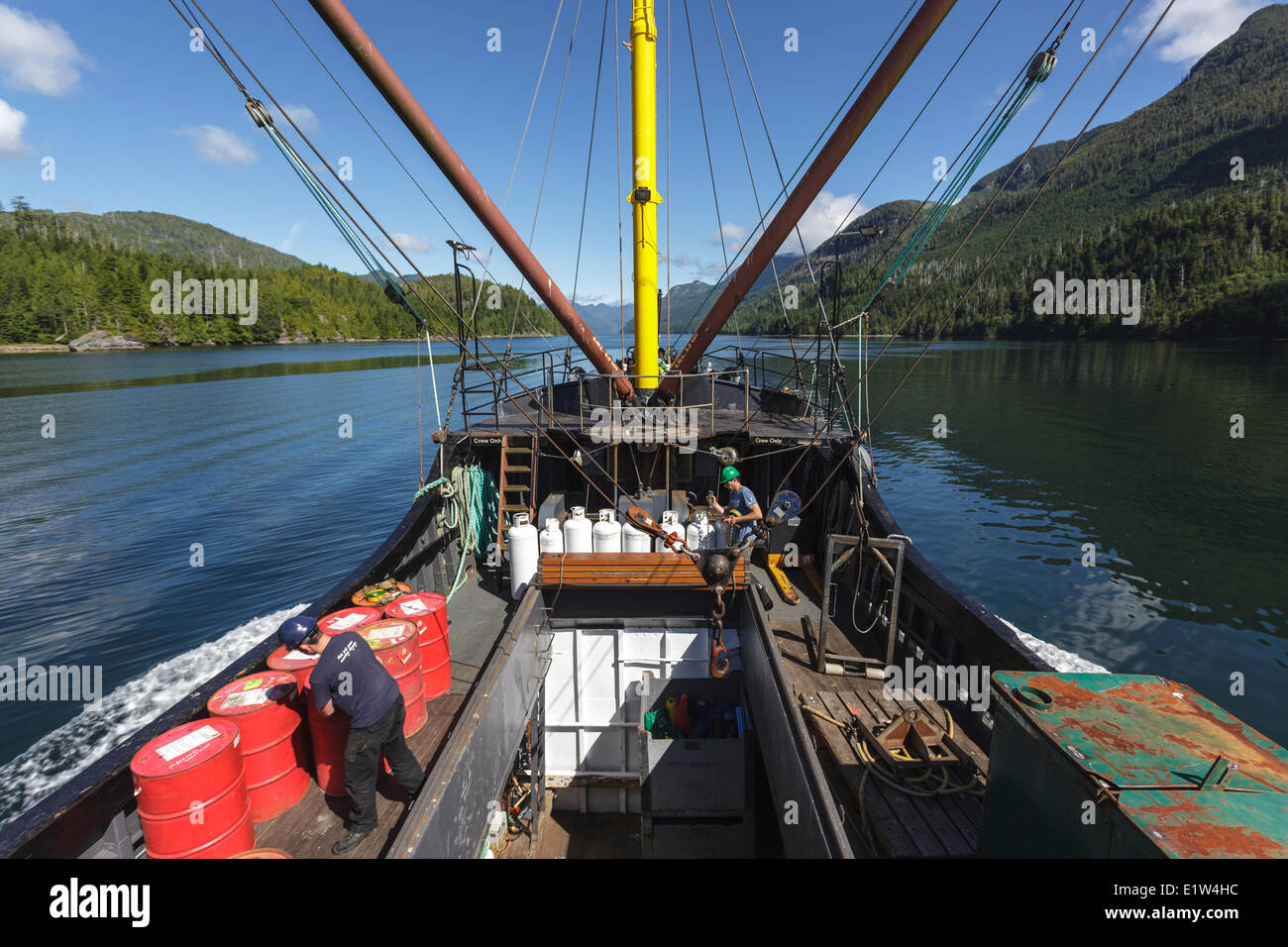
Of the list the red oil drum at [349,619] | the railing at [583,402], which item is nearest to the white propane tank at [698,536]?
the railing at [583,402]

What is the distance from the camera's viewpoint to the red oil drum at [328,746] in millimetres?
4555

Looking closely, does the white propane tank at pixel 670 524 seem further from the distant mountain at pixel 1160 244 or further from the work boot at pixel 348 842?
the distant mountain at pixel 1160 244

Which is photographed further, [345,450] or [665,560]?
[345,450]

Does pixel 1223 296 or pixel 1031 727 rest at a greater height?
pixel 1223 296

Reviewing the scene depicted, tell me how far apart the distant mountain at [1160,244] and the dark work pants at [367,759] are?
39.3 m

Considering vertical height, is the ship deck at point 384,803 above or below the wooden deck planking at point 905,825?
above

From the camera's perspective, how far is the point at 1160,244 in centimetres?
10262

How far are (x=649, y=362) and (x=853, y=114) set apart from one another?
5.46 m

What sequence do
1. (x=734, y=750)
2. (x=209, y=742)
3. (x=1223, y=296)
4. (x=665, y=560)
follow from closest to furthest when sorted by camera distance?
(x=209, y=742) < (x=734, y=750) < (x=665, y=560) < (x=1223, y=296)

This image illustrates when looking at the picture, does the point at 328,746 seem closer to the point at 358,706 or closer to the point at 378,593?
the point at 358,706

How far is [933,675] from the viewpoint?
6.23 metres

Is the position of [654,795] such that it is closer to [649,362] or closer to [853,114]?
[649,362]

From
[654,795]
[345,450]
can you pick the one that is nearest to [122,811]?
[654,795]

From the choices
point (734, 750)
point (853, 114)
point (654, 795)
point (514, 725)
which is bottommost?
point (654, 795)
